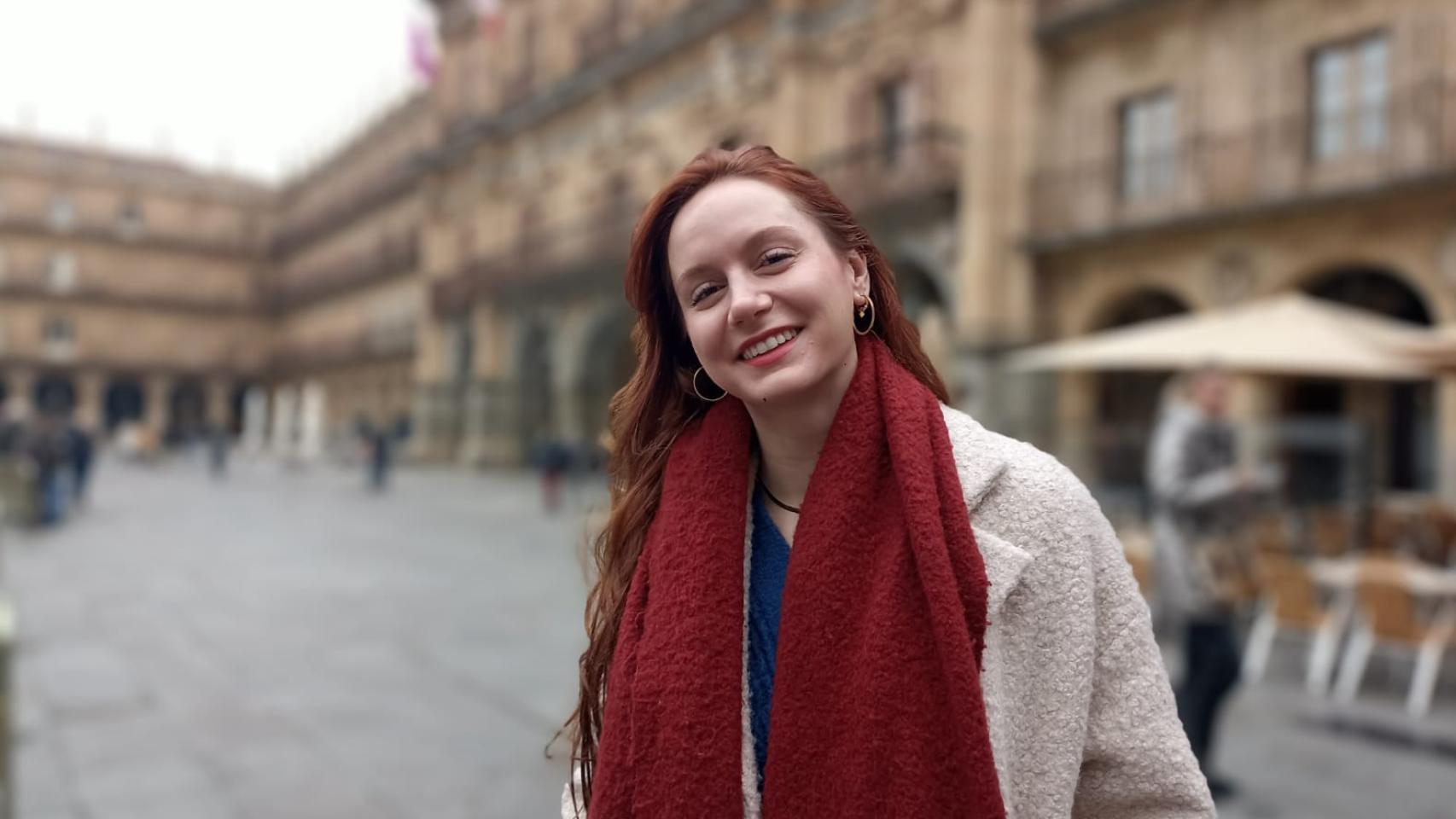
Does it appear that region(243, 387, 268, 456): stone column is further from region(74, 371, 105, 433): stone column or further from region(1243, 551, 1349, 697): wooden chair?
region(1243, 551, 1349, 697): wooden chair

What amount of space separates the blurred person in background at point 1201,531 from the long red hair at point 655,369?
9.29 feet

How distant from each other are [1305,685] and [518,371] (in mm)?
22902

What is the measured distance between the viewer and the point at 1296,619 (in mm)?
5672

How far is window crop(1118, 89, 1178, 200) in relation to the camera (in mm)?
13500

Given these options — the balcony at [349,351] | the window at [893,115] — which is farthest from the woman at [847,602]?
the balcony at [349,351]

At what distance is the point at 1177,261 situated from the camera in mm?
13172

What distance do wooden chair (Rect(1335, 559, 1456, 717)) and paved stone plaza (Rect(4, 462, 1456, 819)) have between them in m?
0.28

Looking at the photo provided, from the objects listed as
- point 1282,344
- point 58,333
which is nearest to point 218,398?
point 58,333

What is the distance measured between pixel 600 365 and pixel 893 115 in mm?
10202

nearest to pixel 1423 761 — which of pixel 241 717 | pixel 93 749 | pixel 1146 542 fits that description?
pixel 1146 542

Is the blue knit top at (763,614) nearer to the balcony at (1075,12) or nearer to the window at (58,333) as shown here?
the balcony at (1075,12)

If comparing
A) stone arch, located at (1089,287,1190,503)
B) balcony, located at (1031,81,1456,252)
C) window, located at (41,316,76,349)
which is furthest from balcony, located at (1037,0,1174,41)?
window, located at (41,316,76,349)

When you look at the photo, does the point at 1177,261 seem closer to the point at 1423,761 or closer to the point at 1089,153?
the point at 1089,153

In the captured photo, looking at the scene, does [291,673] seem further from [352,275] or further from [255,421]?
[352,275]
